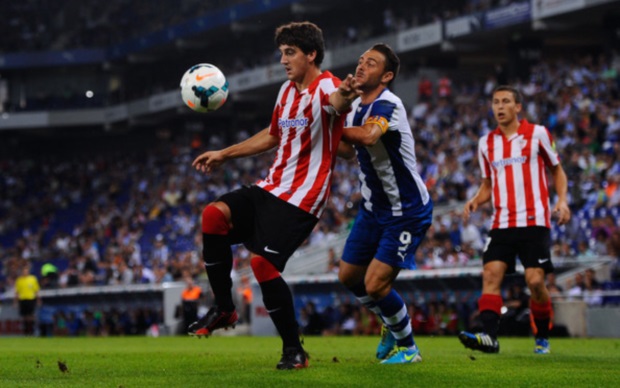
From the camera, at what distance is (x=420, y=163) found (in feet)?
93.3

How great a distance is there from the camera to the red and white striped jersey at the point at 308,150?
23.1 feet

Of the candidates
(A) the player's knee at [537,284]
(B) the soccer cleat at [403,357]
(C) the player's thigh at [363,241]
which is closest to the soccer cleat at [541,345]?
(A) the player's knee at [537,284]

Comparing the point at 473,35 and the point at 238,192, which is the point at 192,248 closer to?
the point at 473,35

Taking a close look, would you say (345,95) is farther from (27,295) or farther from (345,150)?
(27,295)

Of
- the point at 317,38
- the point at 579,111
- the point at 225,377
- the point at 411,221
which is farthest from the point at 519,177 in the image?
the point at 579,111

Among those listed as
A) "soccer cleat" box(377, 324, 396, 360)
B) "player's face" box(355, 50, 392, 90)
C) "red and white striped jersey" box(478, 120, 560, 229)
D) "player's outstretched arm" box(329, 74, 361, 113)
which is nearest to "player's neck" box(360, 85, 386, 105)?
"player's face" box(355, 50, 392, 90)

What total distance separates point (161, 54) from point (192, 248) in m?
18.2

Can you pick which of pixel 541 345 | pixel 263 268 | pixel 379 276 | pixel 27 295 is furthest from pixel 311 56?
pixel 27 295

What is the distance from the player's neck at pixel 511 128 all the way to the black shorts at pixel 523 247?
3.41ft

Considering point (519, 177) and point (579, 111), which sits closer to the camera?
point (519, 177)

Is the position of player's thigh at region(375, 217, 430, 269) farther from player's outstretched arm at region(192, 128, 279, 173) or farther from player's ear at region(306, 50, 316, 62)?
player's ear at region(306, 50, 316, 62)

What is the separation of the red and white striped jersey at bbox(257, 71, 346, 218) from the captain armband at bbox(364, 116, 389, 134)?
30 cm

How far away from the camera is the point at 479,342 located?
9.16m

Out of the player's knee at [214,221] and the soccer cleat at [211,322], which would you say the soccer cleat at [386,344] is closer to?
the soccer cleat at [211,322]
